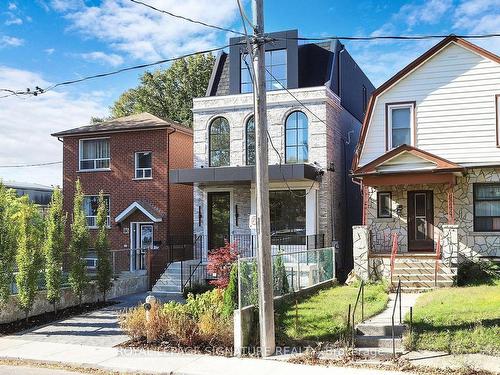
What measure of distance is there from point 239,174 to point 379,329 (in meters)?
9.78

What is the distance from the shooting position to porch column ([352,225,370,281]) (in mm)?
17559

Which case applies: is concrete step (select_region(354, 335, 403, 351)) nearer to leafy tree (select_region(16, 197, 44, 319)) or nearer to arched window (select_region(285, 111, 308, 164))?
leafy tree (select_region(16, 197, 44, 319))

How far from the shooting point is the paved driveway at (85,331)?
40.6 feet

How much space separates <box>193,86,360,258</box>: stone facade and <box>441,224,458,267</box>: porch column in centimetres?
488

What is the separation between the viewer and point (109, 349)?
451 inches

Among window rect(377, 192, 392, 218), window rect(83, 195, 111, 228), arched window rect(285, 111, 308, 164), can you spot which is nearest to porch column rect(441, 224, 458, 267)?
window rect(377, 192, 392, 218)

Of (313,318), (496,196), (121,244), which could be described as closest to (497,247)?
(496,196)

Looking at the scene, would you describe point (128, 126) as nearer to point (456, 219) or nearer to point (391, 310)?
point (456, 219)

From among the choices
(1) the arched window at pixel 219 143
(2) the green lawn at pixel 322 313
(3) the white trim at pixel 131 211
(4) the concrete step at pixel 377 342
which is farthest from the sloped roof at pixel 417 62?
(4) the concrete step at pixel 377 342

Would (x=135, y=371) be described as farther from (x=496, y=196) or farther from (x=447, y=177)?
(x=496, y=196)

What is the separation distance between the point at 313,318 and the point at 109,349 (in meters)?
4.35

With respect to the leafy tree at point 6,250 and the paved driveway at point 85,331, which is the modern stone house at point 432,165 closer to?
the paved driveway at point 85,331

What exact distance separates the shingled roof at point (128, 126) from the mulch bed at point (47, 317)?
9069 mm

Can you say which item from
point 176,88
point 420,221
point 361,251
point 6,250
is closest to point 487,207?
point 420,221
